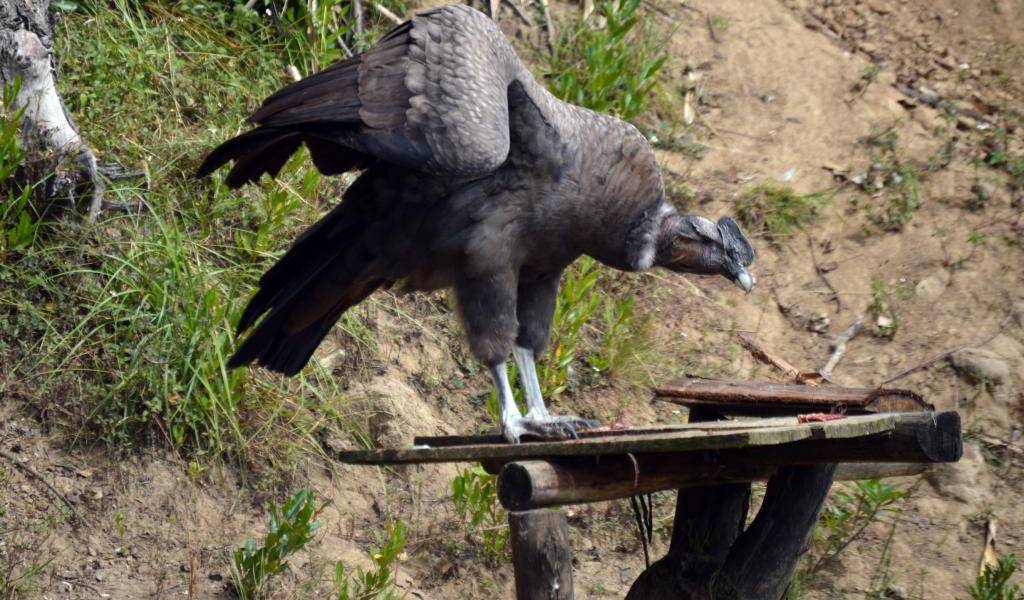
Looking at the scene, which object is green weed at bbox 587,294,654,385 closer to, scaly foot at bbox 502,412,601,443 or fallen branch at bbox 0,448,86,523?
scaly foot at bbox 502,412,601,443

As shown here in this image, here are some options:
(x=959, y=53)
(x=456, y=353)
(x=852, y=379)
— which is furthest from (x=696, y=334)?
(x=959, y=53)

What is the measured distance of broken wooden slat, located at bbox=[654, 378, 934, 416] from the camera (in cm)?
342

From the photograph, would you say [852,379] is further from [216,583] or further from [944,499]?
[216,583]

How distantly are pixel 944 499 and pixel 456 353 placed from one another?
2429mm

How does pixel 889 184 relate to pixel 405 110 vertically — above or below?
below

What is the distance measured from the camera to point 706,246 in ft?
12.8

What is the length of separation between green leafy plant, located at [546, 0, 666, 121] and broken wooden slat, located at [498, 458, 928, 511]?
Answer: 327 cm

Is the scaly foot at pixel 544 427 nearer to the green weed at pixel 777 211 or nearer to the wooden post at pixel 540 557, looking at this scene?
the wooden post at pixel 540 557

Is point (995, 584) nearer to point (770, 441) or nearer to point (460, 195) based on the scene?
point (770, 441)

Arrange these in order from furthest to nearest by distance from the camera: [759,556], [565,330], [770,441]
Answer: [565,330], [759,556], [770,441]

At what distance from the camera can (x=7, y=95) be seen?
14.2 ft

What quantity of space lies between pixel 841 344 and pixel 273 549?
11.2ft

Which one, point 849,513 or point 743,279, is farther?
point 849,513

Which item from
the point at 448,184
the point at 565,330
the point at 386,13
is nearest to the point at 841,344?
the point at 565,330
